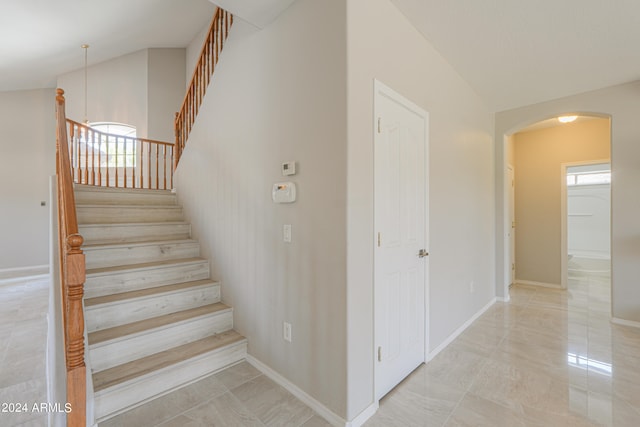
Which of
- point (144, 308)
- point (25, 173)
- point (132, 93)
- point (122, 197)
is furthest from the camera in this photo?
point (25, 173)

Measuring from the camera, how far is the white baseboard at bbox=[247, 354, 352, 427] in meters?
1.73

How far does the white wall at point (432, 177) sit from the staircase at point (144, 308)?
1341mm

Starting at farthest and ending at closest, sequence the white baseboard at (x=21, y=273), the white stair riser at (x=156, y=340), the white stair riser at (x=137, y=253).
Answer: the white baseboard at (x=21, y=273) → the white stair riser at (x=137, y=253) → the white stair riser at (x=156, y=340)

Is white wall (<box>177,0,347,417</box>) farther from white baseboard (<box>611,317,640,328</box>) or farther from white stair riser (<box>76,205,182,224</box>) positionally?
white baseboard (<box>611,317,640,328</box>)

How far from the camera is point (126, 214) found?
128 inches

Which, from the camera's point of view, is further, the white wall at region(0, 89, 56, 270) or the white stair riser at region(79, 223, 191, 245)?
the white wall at region(0, 89, 56, 270)

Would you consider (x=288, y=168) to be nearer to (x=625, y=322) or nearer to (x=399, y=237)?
(x=399, y=237)

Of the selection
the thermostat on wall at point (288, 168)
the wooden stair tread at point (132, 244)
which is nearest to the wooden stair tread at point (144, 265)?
the wooden stair tread at point (132, 244)

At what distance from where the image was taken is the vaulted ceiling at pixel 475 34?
2.12 metres

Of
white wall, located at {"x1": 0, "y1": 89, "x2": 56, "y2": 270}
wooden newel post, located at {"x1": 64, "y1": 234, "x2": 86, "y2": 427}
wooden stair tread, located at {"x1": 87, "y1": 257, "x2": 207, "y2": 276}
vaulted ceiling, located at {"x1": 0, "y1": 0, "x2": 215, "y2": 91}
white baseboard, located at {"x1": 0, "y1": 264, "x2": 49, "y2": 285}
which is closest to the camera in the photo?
wooden newel post, located at {"x1": 64, "y1": 234, "x2": 86, "y2": 427}

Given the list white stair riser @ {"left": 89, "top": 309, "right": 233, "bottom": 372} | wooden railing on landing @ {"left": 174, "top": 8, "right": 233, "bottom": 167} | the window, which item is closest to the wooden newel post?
white stair riser @ {"left": 89, "top": 309, "right": 233, "bottom": 372}

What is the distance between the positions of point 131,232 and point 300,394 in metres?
2.44

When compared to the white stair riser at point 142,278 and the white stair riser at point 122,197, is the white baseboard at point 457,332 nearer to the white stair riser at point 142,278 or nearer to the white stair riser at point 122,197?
the white stair riser at point 142,278

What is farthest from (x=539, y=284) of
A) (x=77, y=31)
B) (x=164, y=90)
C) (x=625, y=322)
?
(x=77, y=31)
